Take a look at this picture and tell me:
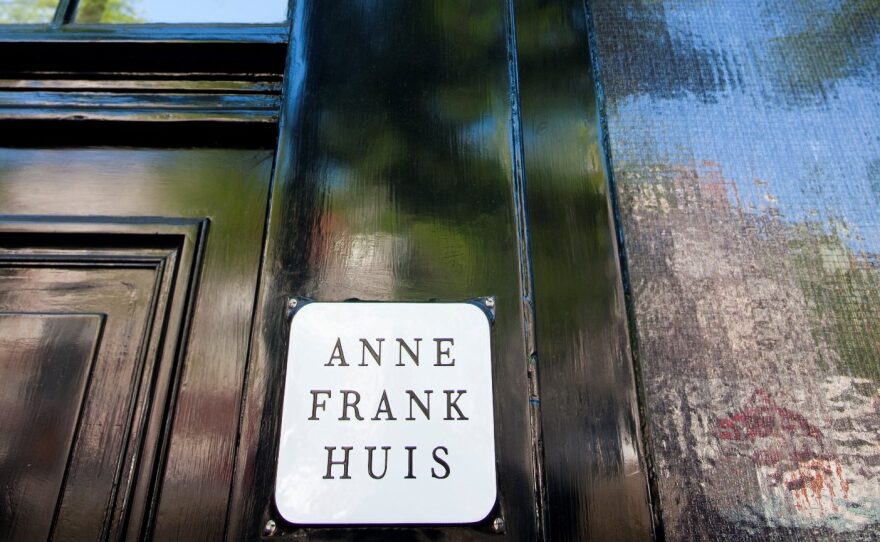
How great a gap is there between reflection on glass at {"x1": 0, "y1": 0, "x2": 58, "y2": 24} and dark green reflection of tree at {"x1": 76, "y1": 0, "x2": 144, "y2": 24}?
0.16 feet

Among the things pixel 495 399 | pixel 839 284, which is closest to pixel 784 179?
pixel 839 284

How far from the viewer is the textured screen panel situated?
0.75m

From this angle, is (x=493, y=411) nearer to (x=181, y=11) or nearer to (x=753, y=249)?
(x=753, y=249)

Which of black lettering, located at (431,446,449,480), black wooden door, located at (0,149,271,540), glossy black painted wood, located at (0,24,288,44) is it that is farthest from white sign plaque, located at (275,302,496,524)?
glossy black painted wood, located at (0,24,288,44)

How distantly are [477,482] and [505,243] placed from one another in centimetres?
33

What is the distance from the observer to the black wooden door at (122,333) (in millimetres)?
764

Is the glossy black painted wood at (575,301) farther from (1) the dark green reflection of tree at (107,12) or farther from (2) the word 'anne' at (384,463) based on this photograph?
(1) the dark green reflection of tree at (107,12)

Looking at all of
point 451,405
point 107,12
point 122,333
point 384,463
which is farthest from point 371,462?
point 107,12

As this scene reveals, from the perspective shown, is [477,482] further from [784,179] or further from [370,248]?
[784,179]

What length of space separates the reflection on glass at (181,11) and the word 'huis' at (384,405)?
70cm

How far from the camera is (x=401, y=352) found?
2.41ft

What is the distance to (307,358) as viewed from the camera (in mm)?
737

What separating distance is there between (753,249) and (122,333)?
997 mm

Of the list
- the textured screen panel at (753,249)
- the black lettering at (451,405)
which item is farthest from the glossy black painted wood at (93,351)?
the textured screen panel at (753,249)
